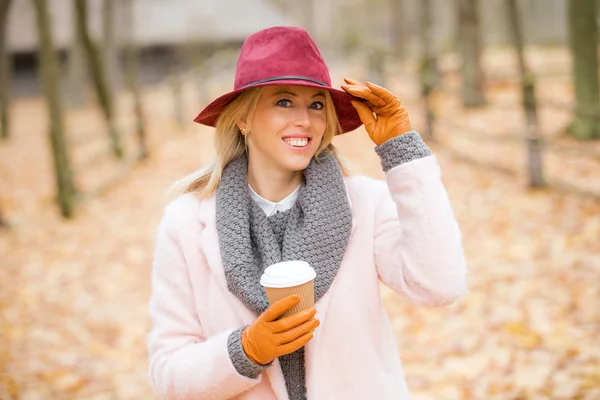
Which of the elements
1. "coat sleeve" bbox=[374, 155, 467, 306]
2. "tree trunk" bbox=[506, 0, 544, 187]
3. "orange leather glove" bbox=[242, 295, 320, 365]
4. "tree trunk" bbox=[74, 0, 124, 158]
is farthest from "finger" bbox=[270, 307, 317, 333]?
"tree trunk" bbox=[74, 0, 124, 158]

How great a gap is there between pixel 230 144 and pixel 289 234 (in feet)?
1.38

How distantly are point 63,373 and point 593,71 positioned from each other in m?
7.25

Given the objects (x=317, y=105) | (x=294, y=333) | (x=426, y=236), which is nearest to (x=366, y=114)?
(x=317, y=105)

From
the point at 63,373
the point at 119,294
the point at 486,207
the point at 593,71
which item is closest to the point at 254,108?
the point at 63,373

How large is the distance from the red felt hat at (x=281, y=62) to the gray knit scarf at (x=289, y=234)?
0.30 meters

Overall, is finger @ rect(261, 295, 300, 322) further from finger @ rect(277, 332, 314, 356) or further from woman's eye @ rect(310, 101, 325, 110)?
woman's eye @ rect(310, 101, 325, 110)

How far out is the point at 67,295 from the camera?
5254 millimetres

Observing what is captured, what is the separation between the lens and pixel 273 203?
6.19 feet

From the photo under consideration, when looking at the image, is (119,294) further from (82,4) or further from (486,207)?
(82,4)

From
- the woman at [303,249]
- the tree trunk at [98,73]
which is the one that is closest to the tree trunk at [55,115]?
the tree trunk at [98,73]

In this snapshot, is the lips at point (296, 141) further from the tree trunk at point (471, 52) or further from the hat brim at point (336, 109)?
the tree trunk at point (471, 52)

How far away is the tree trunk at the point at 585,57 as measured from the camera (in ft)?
24.0

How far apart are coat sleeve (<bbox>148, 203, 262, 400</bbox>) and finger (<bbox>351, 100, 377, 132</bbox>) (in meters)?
0.69

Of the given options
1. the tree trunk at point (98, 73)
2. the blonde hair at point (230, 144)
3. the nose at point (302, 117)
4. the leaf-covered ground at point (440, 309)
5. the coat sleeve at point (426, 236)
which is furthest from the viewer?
the tree trunk at point (98, 73)
